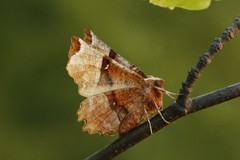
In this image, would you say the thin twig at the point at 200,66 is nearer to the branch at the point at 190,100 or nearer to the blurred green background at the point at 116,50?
the branch at the point at 190,100

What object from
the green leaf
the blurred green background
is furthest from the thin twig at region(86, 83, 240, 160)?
the blurred green background

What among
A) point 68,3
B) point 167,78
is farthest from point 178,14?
point 68,3

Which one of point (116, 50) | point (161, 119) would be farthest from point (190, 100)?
point (116, 50)

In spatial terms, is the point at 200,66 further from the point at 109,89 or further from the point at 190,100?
the point at 109,89

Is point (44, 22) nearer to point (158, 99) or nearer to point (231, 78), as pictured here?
point (231, 78)

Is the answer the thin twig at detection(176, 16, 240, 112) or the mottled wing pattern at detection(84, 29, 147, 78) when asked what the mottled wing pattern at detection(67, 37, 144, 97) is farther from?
the thin twig at detection(176, 16, 240, 112)

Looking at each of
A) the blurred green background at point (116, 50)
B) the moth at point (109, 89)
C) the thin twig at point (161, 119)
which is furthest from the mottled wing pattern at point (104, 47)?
the blurred green background at point (116, 50)
